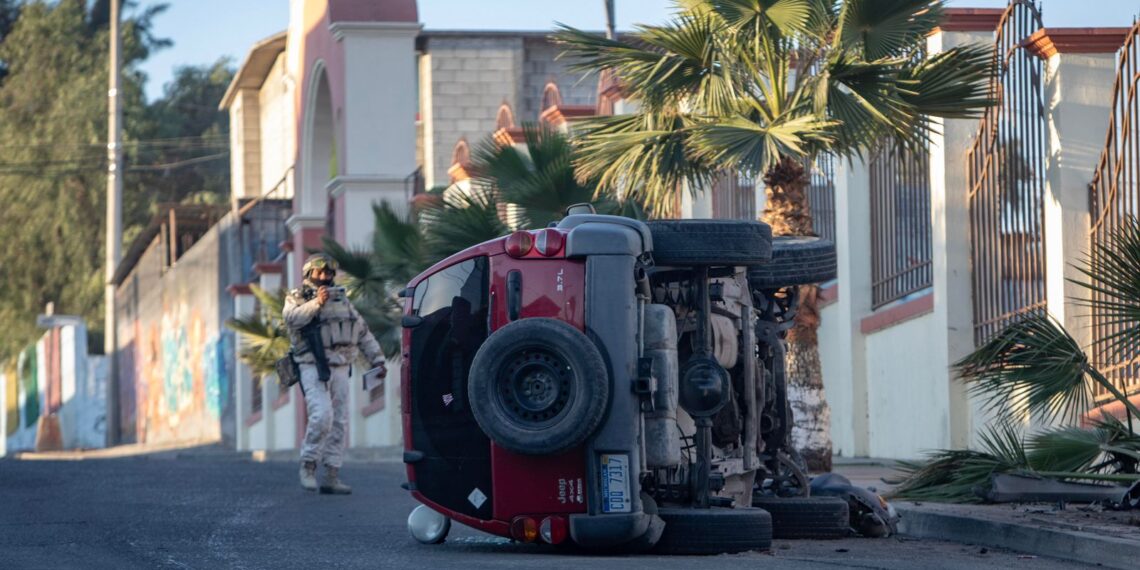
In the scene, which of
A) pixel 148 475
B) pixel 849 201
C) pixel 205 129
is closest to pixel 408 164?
pixel 849 201

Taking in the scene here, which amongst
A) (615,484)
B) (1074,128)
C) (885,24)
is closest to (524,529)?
(615,484)

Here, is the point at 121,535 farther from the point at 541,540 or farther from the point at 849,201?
the point at 849,201

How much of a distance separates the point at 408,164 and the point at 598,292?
69.5ft

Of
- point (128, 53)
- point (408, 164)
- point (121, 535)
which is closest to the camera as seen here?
point (121, 535)

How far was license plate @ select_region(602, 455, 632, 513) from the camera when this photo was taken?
318 inches

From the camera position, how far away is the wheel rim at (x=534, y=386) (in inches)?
317

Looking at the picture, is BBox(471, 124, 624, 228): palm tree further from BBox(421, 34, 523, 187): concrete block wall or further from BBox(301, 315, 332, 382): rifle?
BBox(421, 34, 523, 187): concrete block wall

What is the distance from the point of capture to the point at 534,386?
8.11 m

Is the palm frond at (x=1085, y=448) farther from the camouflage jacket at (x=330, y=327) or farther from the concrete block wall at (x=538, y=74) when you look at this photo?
the concrete block wall at (x=538, y=74)

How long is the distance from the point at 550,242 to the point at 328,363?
536 centimetres

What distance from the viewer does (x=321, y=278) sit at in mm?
13281

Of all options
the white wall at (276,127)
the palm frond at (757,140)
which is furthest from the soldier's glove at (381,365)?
the white wall at (276,127)

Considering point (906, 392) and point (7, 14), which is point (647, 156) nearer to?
point (906, 392)

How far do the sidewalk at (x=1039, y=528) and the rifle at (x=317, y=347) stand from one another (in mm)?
4412
